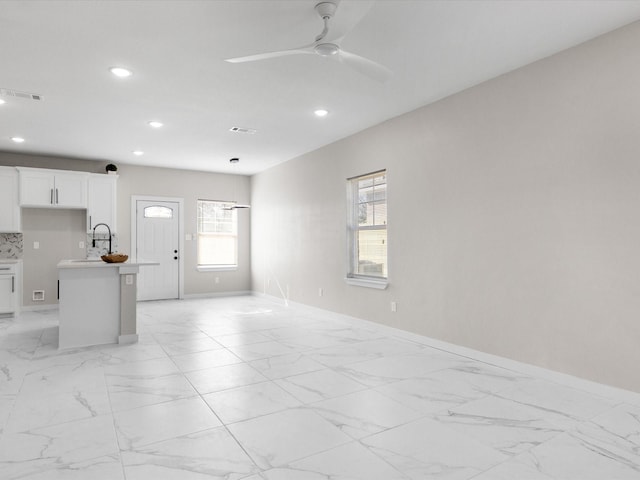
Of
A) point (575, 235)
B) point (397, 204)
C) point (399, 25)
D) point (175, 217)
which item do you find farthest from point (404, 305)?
point (175, 217)

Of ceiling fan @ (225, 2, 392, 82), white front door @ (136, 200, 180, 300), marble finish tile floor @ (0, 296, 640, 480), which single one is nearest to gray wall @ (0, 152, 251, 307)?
white front door @ (136, 200, 180, 300)

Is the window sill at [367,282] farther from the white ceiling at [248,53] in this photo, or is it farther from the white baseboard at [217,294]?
the white baseboard at [217,294]

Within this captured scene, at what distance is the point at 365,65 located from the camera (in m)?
2.84

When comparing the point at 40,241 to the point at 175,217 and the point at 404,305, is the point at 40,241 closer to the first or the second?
the point at 175,217

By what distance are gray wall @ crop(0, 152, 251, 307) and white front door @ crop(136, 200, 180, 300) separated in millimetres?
195

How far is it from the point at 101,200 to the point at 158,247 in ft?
4.59

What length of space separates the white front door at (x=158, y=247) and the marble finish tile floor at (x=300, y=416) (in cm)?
348

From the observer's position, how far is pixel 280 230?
773 cm

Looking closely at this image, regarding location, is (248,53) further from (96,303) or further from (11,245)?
(11,245)

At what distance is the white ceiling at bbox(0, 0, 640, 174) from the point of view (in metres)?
2.72

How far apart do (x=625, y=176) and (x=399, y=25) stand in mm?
1994

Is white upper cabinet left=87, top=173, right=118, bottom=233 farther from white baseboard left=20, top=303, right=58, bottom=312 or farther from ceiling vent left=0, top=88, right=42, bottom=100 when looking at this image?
ceiling vent left=0, top=88, right=42, bottom=100

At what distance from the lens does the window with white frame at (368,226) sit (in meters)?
5.40

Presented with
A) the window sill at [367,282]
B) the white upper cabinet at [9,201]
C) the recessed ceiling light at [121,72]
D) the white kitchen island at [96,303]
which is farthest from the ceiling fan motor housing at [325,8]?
the white upper cabinet at [9,201]
